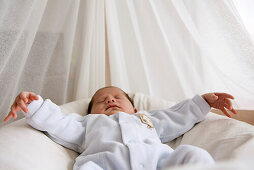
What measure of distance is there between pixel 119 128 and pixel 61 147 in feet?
0.80

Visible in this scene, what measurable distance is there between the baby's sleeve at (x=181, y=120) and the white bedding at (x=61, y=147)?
0.03 meters

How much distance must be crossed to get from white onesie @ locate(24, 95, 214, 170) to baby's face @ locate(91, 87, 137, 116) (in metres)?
0.10

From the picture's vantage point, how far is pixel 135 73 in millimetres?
2010

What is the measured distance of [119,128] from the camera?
4.33 ft

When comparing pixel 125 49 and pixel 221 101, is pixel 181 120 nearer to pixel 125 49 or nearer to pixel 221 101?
pixel 221 101

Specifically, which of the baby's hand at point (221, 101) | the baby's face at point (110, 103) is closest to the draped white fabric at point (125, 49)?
the baby's hand at point (221, 101)

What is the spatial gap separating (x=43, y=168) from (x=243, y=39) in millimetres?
972

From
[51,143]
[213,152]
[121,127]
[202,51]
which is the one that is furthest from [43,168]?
[202,51]

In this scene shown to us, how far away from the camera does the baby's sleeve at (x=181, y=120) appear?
1434 mm

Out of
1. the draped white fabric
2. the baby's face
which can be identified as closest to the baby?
the baby's face

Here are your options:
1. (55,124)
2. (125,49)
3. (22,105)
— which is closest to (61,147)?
(55,124)

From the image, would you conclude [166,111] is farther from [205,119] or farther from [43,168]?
[43,168]

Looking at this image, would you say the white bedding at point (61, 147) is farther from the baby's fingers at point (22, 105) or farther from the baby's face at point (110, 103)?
the baby's face at point (110, 103)

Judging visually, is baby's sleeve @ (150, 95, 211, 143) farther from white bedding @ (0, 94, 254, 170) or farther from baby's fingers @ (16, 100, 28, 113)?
baby's fingers @ (16, 100, 28, 113)
